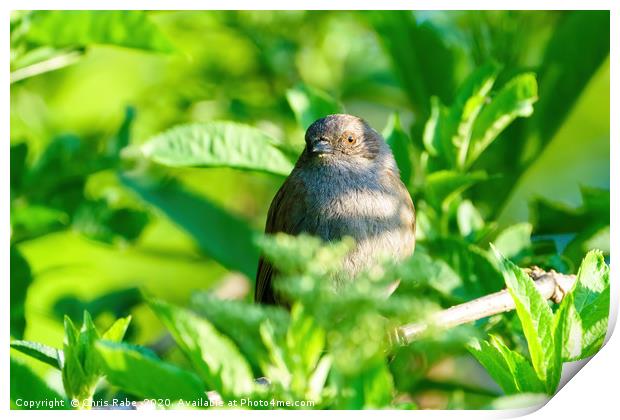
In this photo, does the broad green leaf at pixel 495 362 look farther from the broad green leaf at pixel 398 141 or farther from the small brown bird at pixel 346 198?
the broad green leaf at pixel 398 141

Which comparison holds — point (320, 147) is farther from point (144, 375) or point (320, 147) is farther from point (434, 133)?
point (144, 375)

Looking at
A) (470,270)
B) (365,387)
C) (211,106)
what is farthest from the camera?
(211,106)

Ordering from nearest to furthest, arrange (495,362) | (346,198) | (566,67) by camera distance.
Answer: (495,362) → (566,67) → (346,198)

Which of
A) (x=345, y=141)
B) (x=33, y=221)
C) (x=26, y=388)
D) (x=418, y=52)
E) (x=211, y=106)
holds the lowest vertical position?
(x=26, y=388)

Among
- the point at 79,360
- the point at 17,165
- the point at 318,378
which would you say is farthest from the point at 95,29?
the point at 318,378

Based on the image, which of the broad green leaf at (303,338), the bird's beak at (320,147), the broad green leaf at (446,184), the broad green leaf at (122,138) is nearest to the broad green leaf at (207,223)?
the broad green leaf at (122,138)

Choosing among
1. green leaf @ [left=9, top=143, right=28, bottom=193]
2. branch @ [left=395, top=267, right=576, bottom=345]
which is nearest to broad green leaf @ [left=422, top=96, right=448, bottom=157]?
branch @ [left=395, top=267, right=576, bottom=345]

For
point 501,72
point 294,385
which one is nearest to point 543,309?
point 294,385
